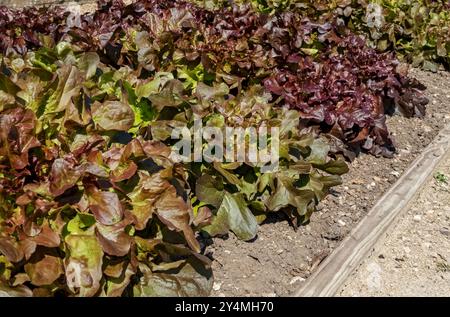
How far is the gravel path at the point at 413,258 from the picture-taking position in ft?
11.0

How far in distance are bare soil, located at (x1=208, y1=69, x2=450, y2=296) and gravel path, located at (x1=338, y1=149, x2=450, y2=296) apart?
24 cm

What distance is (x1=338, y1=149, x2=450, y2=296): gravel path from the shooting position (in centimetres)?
336

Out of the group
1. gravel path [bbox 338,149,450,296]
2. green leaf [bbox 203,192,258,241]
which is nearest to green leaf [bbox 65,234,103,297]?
green leaf [bbox 203,192,258,241]

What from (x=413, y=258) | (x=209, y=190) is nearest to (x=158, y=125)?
(x=209, y=190)

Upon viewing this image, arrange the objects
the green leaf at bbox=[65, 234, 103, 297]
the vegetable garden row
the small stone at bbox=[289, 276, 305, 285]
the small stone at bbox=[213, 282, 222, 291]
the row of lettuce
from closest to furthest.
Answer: the green leaf at bbox=[65, 234, 103, 297], the vegetable garden row, the small stone at bbox=[213, 282, 222, 291], the small stone at bbox=[289, 276, 305, 285], the row of lettuce

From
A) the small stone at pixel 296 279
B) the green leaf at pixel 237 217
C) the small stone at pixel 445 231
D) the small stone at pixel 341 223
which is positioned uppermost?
the green leaf at pixel 237 217

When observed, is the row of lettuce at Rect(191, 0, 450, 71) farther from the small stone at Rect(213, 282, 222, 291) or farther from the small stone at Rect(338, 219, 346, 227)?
the small stone at Rect(213, 282, 222, 291)

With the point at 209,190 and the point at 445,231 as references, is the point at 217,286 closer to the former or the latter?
the point at 209,190

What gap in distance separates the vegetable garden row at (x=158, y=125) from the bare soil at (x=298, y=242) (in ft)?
0.33

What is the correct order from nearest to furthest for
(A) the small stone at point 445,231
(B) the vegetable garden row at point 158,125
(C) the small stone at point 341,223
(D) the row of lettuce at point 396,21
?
1. (B) the vegetable garden row at point 158,125
2. (C) the small stone at point 341,223
3. (A) the small stone at point 445,231
4. (D) the row of lettuce at point 396,21

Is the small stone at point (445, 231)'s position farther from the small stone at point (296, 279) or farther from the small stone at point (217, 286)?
the small stone at point (217, 286)

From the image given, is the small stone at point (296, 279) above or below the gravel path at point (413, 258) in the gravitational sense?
above

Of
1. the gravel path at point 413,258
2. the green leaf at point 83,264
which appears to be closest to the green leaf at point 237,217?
the gravel path at point 413,258
